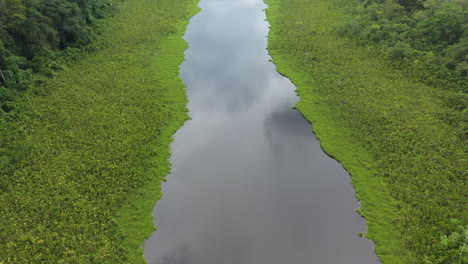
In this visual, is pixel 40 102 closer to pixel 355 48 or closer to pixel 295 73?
pixel 295 73

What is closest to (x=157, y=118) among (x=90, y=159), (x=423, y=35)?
(x=90, y=159)

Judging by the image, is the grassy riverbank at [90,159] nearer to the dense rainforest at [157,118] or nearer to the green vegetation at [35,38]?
the dense rainforest at [157,118]

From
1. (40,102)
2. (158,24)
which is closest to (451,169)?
(40,102)

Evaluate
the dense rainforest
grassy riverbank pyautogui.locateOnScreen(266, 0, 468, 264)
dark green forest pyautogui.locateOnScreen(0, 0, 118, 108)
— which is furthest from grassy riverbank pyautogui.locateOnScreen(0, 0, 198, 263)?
grassy riverbank pyautogui.locateOnScreen(266, 0, 468, 264)

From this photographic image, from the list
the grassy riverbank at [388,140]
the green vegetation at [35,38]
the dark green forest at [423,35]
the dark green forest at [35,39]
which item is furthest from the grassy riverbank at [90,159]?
the dark green forest at [423,35]

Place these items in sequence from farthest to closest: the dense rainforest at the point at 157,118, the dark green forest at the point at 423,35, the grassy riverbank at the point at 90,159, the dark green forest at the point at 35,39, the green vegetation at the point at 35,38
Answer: the dark green forest at the point at 423,35 → the green vegetation at the point at 35,38 → the dark green forest at the point at 35,39 → the dense rainforest at the point at 157,118 → the grassy riverbank at the point at 90,159

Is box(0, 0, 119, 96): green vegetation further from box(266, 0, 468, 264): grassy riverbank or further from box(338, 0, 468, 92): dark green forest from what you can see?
box(338, 0, 468, 92): dark green forest

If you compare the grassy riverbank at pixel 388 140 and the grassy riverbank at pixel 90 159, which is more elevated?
the grassy riverbank at pixel 388 140
